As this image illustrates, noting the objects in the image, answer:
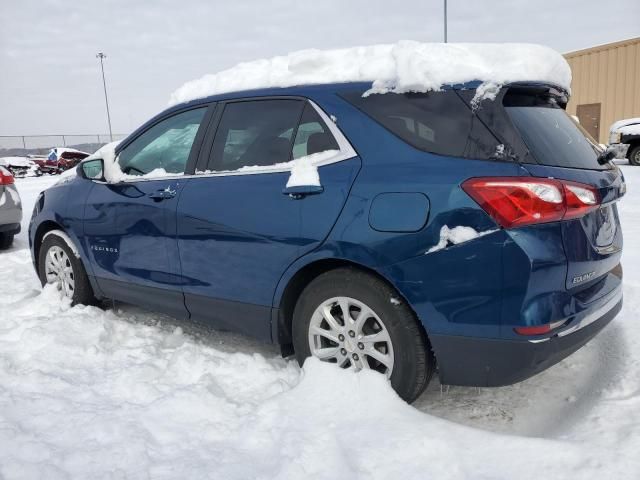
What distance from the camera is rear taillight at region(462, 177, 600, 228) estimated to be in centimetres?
213

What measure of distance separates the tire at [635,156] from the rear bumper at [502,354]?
14878 millimetres

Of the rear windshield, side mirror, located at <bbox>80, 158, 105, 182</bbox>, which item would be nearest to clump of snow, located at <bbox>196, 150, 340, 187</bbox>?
the rear windshield

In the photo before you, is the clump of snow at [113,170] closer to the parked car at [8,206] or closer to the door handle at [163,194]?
the door handle at [163,194]

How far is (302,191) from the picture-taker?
266 centimetres

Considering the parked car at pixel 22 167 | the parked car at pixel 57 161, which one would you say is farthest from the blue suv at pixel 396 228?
the parked car at pixel 22 167

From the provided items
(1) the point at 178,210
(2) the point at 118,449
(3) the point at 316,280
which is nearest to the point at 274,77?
(1) the point at 178,210

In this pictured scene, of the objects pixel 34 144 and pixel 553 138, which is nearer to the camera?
pixel 553 138

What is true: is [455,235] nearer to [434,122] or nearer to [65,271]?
[434,122]

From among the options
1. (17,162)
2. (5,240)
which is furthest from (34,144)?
(5,240)

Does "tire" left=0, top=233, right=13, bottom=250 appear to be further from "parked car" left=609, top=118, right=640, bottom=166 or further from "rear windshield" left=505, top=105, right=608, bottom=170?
"parked car" left=609, top=118, right=640, bottom=166

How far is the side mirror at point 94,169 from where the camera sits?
149 inches

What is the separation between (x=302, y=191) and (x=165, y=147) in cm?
136

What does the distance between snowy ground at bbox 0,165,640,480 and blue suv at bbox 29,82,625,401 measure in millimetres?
239

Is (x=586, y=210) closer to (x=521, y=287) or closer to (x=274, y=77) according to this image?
(x=521, y=287)
